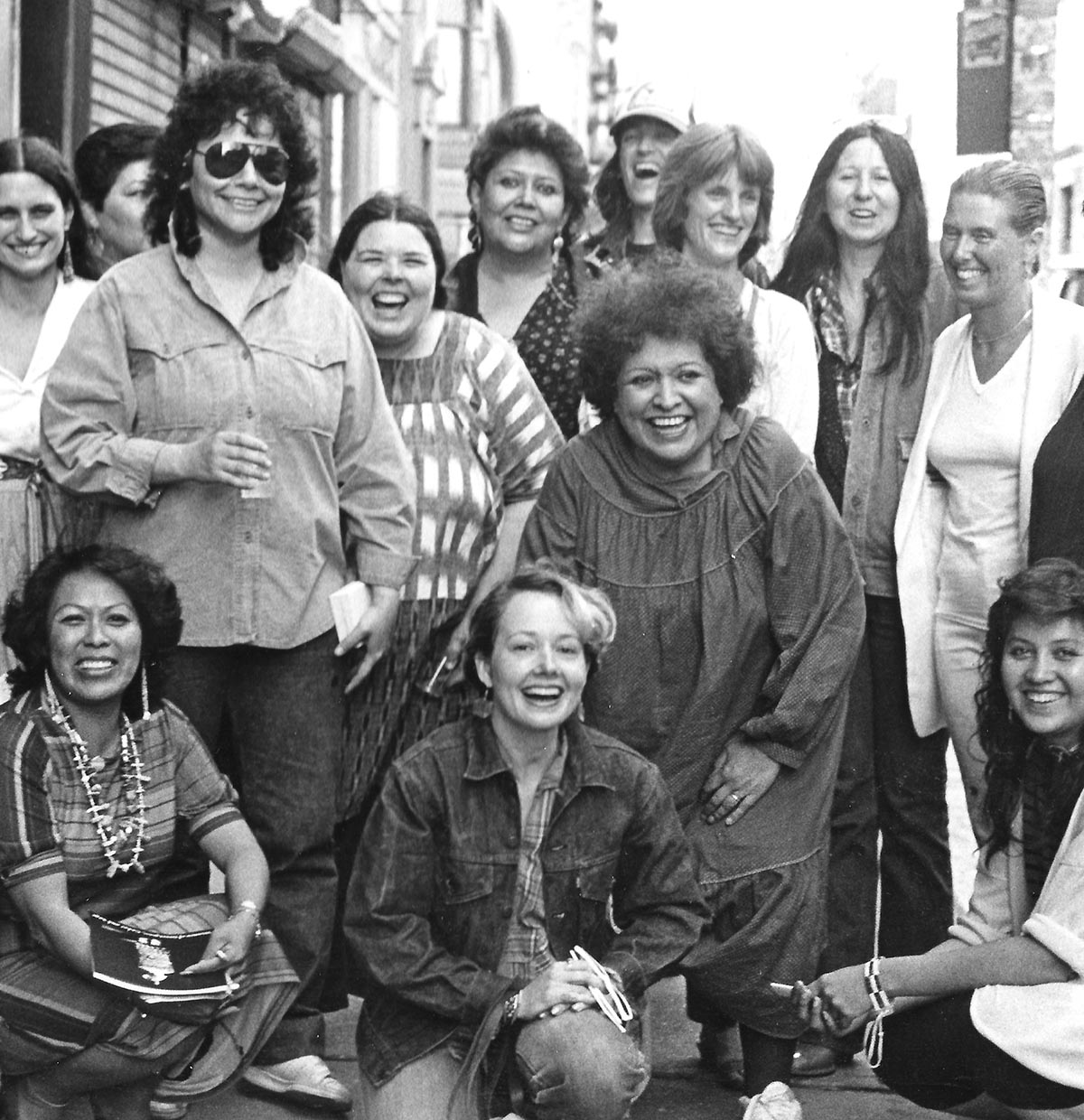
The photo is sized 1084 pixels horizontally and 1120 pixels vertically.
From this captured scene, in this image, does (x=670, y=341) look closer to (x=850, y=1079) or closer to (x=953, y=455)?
(x=953, y=455)

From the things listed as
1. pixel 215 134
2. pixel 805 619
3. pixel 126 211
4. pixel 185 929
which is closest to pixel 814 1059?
pixel 805 619

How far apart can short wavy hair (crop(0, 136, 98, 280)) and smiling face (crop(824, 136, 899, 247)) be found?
1.85m

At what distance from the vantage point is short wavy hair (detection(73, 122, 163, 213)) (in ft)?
17.1

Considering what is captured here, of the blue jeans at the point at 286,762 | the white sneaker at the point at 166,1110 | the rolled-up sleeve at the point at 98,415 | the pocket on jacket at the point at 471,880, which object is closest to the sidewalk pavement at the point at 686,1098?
the white sneaker at the point at 166,1110

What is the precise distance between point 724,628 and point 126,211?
83.9 inches

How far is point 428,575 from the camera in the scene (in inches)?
177

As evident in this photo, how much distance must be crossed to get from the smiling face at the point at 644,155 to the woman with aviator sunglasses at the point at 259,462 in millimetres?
1547

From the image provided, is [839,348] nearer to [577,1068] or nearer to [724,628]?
[724,628]

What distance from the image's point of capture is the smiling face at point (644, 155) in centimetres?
565

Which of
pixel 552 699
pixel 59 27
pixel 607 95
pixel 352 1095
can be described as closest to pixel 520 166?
pixel 552 699

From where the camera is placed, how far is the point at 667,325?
416 cm

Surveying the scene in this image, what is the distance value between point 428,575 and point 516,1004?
120 cm

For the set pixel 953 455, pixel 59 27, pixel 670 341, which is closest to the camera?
pixel 670 341

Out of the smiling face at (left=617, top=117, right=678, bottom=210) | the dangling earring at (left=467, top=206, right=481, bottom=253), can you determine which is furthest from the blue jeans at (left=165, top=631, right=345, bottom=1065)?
the smiling face at (left=617, top=117, right=678, bottom=210)
